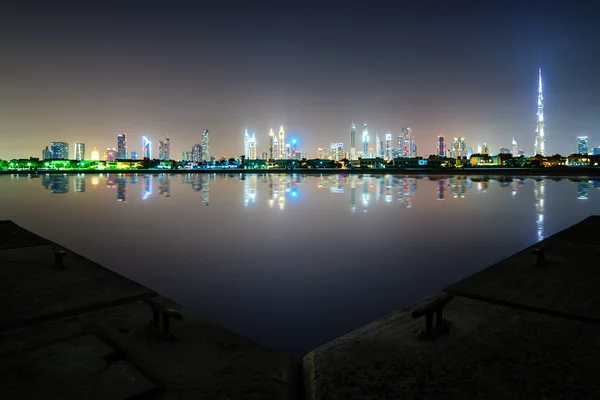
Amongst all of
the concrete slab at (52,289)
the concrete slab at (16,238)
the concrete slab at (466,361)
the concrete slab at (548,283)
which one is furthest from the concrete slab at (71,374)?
the concrete slab at (16,238)

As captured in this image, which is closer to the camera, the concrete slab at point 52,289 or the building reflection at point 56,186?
the concrete slab at point 52,289

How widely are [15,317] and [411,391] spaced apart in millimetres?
5470

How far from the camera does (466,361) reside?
4.43m

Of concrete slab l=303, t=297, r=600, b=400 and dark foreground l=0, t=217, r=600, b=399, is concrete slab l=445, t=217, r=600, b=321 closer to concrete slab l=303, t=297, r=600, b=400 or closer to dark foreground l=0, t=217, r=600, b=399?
dark foreground l=0, t=217, r=600, b=399

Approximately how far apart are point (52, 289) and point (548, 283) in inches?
360

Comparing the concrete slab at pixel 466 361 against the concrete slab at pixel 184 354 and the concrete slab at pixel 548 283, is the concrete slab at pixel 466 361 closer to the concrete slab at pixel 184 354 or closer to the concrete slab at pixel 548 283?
the concrete slab at pixel 184 354

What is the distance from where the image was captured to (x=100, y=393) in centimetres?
371

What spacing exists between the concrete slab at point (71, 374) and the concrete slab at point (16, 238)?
8506 millimetres

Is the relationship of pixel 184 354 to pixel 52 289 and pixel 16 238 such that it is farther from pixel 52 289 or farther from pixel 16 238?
pixel 16 238

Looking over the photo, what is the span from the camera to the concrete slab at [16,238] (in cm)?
1159

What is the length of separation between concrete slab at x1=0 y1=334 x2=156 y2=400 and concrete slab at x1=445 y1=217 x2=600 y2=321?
18.6 feet

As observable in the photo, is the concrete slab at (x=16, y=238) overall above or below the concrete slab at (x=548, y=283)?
above

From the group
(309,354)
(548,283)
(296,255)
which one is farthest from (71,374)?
(296,255)

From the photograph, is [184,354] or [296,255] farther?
[296,255]
